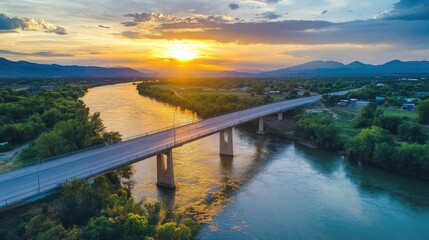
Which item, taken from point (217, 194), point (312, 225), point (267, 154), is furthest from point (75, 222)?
point (267, 154)

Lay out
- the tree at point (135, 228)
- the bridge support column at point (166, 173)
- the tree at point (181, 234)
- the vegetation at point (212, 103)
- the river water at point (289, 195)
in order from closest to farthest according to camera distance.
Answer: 1. the tree at point (135, 228)
2. the tree at point (181, 234)
3. the river water at point (289, 195)
4. the bridge support column at point (166, 173)
5. the vegetation at point (212, 103)

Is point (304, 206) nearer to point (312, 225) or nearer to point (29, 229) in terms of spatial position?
point (312, 225)

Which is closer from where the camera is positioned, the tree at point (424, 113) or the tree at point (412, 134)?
the tree at point (412, 134)

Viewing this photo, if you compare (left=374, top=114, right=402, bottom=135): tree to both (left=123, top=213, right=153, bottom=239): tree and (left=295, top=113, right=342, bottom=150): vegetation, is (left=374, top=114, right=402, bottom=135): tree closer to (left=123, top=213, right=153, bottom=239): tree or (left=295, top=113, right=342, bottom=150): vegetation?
(left=295, top=113, right=342, bottom=150): vegetation

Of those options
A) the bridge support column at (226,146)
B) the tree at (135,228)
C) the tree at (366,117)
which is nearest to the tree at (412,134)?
the tree at (366,117)

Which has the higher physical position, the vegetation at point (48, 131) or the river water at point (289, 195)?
the vegetation at point (48, 131)

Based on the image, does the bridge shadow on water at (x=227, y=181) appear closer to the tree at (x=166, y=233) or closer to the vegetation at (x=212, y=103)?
the tree at (x=166, y=233)

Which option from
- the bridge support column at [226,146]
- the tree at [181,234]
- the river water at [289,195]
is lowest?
the river water at [289,195]

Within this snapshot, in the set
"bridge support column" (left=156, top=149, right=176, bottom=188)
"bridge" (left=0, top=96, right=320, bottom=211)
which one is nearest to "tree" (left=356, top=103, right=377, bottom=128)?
"bridge" (left=0, top=96, right=320, bottom=211)
